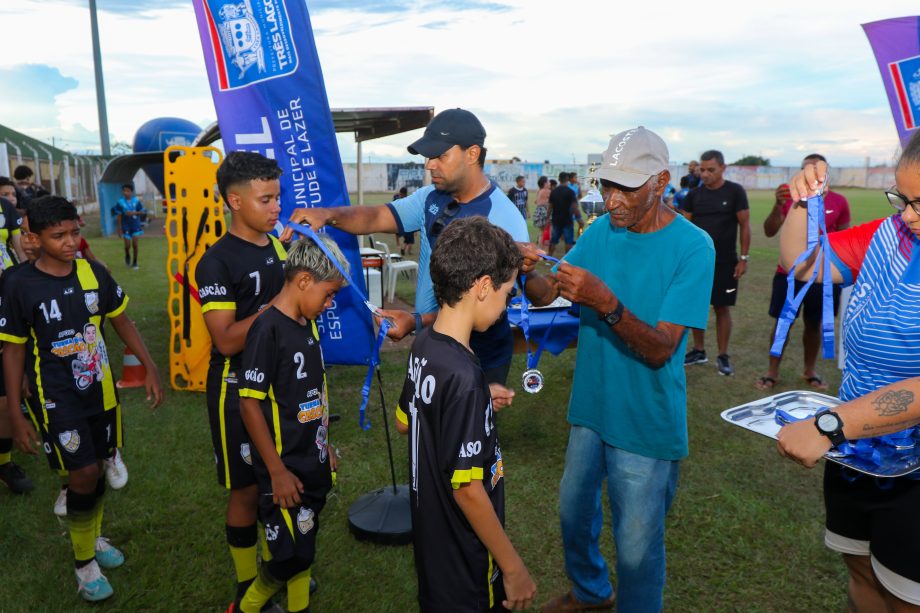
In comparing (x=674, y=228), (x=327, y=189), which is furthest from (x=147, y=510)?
(x=674, y=228)

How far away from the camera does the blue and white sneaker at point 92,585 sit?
3.67 meters

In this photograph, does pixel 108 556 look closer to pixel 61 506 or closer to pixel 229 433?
pixel 61 506

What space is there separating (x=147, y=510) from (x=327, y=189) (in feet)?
10.4

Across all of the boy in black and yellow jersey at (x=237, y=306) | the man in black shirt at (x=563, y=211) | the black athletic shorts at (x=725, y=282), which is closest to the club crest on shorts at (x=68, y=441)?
the boy in black and yellow jersey at (x=237, y=306)

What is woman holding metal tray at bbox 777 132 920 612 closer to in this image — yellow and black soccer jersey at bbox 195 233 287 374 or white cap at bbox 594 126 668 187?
white cap at bbox 594 126 668 187

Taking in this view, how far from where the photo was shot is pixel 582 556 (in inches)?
137

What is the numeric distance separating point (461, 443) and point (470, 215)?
163cm

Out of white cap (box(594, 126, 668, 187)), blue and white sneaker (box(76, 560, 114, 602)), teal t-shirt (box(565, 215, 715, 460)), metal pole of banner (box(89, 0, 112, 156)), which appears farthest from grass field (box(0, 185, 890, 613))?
metal pole of banner (box(89, 0, 112, 156))

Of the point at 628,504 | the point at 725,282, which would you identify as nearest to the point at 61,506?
the point at 628,504

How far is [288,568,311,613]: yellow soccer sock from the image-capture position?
323cm

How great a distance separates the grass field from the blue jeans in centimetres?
89

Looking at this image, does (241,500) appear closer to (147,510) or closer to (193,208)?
(147,510)

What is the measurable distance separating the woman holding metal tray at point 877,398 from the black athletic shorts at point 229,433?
8.23ft

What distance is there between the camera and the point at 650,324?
9.80ft
